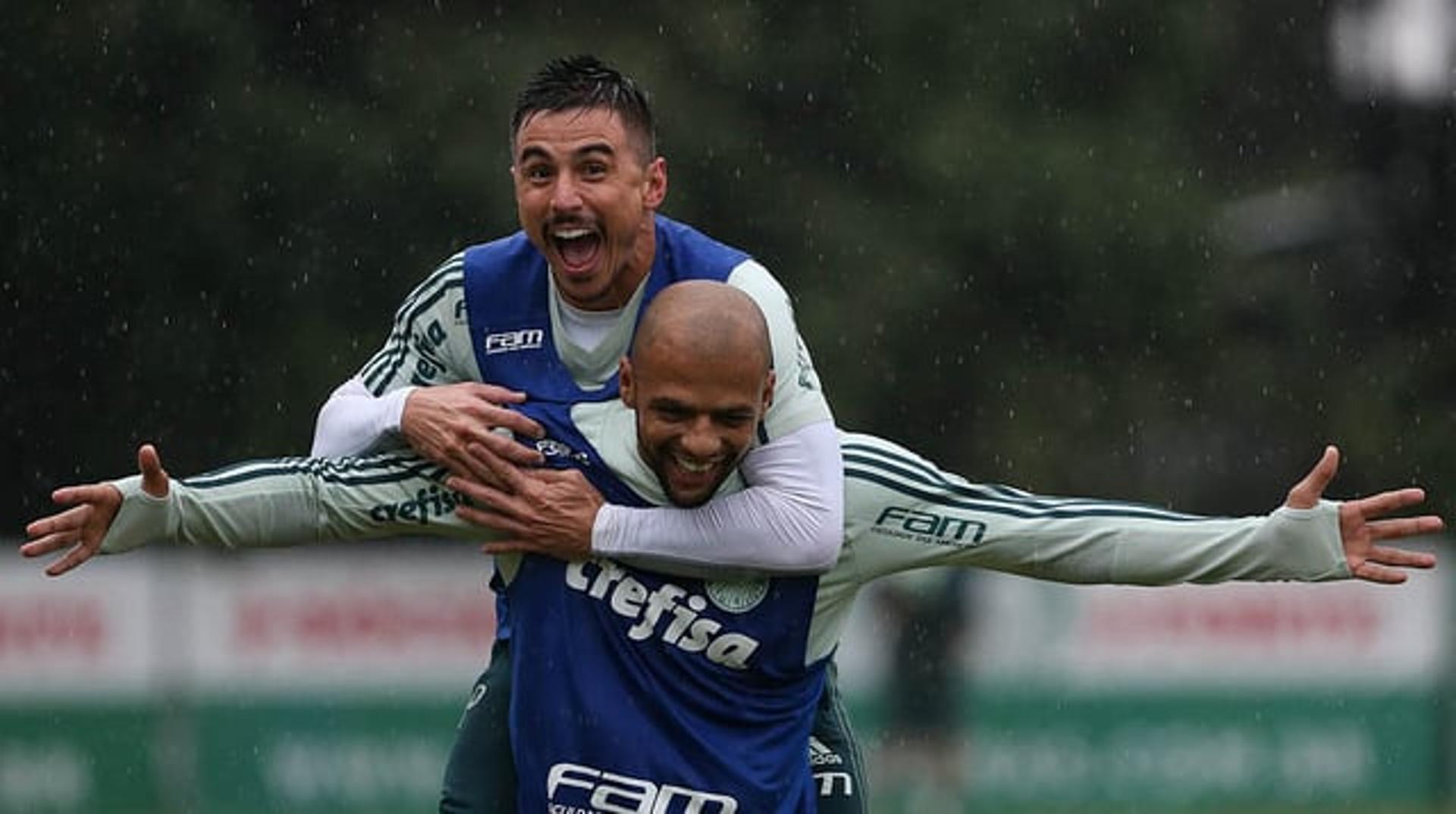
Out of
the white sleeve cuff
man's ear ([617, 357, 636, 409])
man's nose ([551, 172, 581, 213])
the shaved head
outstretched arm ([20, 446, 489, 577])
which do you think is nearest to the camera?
the shaved head

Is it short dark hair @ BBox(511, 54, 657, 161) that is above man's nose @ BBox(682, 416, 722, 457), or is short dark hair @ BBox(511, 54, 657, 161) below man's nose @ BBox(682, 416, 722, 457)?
above

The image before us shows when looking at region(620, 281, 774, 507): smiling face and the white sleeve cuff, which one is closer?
region(620, 281, 774, 507): smiling face

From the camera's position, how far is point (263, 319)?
21.8 meters

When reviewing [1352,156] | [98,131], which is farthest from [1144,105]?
[98,131]

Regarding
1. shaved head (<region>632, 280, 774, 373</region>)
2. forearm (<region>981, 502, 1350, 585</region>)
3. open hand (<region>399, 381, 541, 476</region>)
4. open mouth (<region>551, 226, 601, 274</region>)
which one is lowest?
forearm (<region>981, 502, 1350, 585</region>)

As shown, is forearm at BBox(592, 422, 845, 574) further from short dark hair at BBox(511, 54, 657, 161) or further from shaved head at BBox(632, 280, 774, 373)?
short dark hair at BBox(511, 54, 657, 161)

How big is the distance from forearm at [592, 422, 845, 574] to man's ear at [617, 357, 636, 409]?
26 centimetres

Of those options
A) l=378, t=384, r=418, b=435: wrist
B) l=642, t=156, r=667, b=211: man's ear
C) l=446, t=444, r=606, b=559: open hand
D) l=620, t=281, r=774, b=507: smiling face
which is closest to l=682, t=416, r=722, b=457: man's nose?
l=620, t=281, r=774, b=507: smiling face

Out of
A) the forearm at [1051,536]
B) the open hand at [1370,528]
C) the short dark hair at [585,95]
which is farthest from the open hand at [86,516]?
the open hand at [1370,528]

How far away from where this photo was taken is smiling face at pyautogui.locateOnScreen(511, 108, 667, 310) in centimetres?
646

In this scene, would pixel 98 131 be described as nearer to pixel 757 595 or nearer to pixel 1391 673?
pixel 1391 673

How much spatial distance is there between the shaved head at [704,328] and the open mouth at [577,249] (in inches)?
9.3

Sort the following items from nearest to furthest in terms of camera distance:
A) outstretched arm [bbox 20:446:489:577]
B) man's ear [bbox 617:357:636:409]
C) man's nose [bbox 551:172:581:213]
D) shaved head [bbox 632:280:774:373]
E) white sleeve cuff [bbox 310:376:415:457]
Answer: shaved head [bbox 632:280:774:373] < man's ear [bbox 617:357:636:409] < man's nose [bbox 551:172:581:213] < outstretched arm [bbox 20:446:489:577] < white sleeve cuff [bbox 310:376:415:457]

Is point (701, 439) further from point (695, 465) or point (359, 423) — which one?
point (359, 423)
